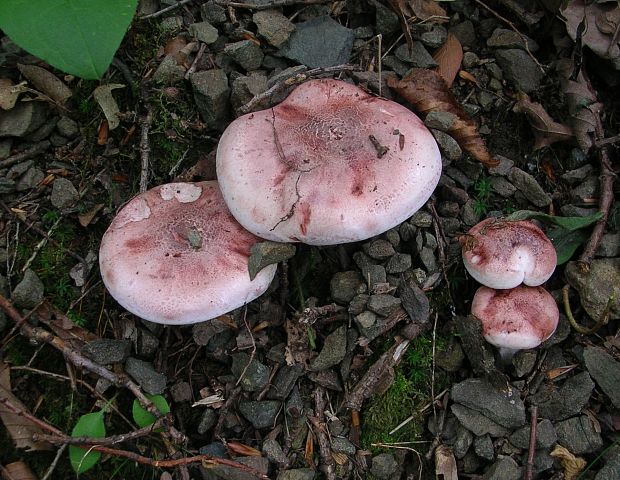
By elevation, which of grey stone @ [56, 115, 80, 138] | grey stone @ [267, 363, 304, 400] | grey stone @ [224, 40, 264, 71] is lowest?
grey stone @ [267, 363, 304, 400]

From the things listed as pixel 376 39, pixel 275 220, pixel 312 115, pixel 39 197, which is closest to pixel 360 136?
pixel 312 115

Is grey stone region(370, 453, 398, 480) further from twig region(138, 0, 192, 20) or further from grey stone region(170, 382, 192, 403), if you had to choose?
twig region(138, 0, 192, 20)

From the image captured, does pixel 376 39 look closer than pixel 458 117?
No

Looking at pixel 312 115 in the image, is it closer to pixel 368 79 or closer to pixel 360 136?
pixel 360 136

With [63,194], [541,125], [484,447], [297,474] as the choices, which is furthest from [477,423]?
[63,194]

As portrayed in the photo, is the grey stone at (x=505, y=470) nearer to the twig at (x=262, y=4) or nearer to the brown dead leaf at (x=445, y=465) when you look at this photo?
the brown dead leaf at (x=445, y=465)

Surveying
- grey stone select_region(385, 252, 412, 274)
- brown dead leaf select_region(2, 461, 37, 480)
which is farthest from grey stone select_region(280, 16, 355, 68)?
brown dead leaf select_region(2, 461, 37, 480)
